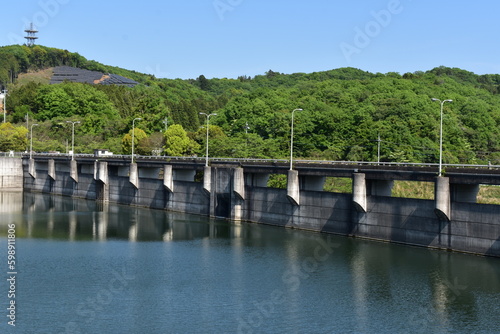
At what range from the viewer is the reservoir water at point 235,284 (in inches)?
1793

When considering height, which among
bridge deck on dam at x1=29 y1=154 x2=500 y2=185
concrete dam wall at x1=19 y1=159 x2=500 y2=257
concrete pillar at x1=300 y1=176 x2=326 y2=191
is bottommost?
concrete dam wall at x1=19 y1=159 x2=500 y2=257

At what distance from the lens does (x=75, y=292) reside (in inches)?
2051

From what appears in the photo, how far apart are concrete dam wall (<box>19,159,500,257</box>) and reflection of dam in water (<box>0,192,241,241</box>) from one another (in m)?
2.89

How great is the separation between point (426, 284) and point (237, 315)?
59.9 ft

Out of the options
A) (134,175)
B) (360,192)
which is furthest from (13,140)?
(360,192)

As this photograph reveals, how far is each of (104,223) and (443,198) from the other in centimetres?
4696

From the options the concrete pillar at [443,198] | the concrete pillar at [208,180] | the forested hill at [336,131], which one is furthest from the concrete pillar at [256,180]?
the forested hill at [336,131]

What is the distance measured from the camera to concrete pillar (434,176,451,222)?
6600 centimetres

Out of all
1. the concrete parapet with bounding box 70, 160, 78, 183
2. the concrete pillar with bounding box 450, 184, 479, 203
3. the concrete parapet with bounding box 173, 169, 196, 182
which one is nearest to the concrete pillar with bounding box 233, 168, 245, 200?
the concrete parapet with bounding box 173, 169, 196, 182

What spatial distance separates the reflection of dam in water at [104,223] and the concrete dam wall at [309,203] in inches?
114

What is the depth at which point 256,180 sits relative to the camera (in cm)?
9312

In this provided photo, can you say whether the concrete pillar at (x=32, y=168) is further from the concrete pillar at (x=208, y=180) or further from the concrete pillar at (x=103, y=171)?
the concrete pillar at (x=208, y=180)

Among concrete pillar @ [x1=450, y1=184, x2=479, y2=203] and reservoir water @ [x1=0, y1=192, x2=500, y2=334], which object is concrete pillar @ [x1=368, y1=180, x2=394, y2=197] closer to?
reservoir water @ [x1=0, y1=192, x2=500, y2=334]

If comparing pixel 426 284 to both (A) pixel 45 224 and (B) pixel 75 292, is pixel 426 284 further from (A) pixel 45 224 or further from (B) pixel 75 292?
(A) pixel 45 224
